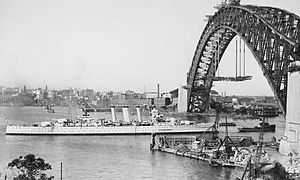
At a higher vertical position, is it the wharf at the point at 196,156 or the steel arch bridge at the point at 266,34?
the steel arch bridge at the point at 266,34

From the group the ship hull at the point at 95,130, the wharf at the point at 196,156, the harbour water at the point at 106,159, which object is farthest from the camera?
the ship hull at the point at 95,130

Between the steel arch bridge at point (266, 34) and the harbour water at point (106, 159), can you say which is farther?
the steel arch bridge at point (266, 34)

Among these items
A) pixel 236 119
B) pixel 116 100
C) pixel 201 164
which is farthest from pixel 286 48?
pixel 116 100

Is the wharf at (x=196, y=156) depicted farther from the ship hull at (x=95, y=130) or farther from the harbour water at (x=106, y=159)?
the ship hull at (x=95, y=130)

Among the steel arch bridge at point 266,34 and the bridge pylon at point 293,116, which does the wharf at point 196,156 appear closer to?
the bridge pylon at point 293,116

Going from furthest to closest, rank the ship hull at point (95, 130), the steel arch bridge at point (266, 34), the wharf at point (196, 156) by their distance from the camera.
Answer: the ship hull at point (95, 130) → the steel arch bridge at point (266, 34) → the wharf at point (196, 156)

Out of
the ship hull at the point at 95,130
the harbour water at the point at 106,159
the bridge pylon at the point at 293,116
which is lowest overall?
the harbour water at the point at 106,159

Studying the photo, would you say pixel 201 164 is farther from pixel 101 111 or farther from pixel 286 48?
pixel 101 111

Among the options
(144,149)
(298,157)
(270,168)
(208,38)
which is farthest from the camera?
(208,38)

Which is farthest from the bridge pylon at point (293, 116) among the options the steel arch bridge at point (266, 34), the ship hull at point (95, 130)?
the ship hull at point (95, 130)
